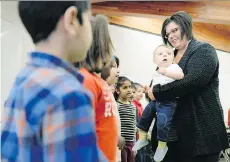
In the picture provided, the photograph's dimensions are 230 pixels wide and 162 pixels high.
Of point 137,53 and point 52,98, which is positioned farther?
point 137,53

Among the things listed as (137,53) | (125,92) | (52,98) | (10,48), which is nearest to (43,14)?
(52,98)

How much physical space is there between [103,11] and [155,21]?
1.37m

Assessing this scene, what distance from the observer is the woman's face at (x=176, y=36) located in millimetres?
1505

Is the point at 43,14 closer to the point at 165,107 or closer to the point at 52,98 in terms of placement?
the point at 52,98

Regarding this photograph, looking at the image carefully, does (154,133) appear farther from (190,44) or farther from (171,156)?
(190,44)

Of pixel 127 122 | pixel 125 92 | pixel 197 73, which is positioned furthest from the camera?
pixel 125 92

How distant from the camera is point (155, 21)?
5.92 m

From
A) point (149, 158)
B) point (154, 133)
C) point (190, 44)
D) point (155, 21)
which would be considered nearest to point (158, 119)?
point (154, 133)

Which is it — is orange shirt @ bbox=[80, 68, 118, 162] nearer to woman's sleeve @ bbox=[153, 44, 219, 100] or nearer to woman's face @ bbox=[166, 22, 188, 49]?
woman's sleeve @ bbox=[153, 44, 219, 100]

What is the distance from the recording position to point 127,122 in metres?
2.93

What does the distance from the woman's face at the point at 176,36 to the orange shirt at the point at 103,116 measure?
0.46 meters

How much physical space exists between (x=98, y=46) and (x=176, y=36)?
1.35 ft

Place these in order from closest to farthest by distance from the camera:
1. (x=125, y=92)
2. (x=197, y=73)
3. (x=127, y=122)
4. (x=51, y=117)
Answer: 1. (x=51, y=117)
2. (x=197, y=73)
3. (x=127, y=122)
4. (x=125, y=92)

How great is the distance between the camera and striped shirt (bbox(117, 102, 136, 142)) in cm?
292
